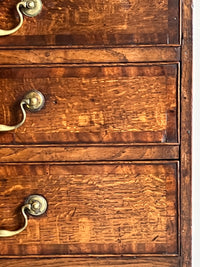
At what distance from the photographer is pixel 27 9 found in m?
0.75

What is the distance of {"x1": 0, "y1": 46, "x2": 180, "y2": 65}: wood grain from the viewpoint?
29.7 inches

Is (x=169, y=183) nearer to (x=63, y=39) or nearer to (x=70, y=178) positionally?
(x=70, y=178)

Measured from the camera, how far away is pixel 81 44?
2.49 feet

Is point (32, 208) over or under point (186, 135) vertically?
under

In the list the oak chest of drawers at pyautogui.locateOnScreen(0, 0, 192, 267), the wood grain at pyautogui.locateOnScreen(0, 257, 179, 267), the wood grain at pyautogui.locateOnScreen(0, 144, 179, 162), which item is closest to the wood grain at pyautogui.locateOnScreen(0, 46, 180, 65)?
the oak chest of drawers at pyautogui.locateOnScreen(0, 0, 192, 267)

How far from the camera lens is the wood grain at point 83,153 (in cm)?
78

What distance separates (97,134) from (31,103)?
135mm

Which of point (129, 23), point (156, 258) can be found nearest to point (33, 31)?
point (129, 23)

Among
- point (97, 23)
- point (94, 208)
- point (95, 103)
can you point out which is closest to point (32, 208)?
point (94, 208)

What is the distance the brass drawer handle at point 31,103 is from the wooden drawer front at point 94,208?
0.08 meters

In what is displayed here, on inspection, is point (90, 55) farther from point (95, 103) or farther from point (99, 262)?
point (99, 262)

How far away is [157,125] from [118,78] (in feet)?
0.37

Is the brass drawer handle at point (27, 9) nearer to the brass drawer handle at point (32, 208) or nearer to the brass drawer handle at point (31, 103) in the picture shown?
the brass drawer handle at point (31, 103)

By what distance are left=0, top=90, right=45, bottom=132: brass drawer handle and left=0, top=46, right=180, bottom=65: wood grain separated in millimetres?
60
